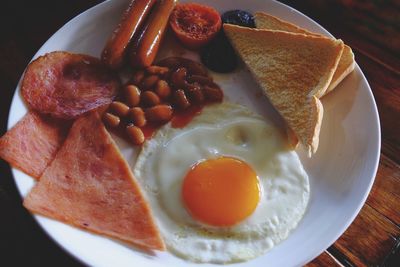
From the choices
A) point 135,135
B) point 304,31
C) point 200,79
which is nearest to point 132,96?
point 135,135

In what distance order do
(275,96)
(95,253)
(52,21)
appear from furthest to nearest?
(52,21) → (275,96) → (95,253)

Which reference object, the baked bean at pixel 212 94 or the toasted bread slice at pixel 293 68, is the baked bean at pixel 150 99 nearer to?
the baked bean at pixel 212 94

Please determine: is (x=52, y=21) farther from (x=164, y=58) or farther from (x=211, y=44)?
(x=211, y=44)

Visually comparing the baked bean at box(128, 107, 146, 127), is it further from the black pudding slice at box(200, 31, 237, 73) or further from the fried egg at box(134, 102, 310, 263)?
the black pudding slice at box(200, 31, 237, 73)

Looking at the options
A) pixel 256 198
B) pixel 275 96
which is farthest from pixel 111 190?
pixel 275 96

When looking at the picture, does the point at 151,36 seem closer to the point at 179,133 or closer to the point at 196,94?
the point at 196,94

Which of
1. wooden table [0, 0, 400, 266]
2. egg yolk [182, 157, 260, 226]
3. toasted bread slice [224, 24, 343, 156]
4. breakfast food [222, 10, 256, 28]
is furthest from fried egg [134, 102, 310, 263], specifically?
breakfast food [222, 10, 256, 28]
